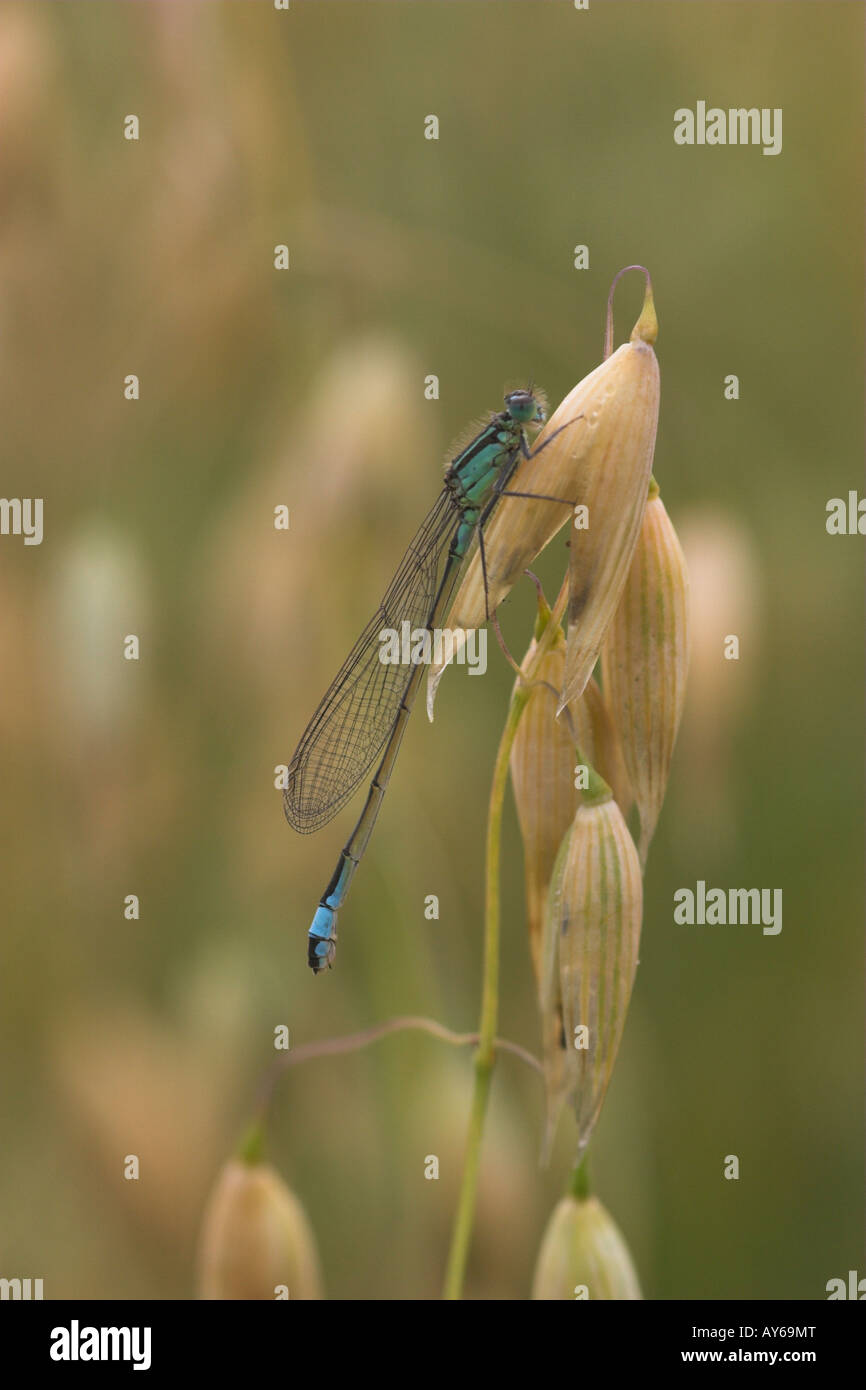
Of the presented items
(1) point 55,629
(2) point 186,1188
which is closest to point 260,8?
(1) point 55,629

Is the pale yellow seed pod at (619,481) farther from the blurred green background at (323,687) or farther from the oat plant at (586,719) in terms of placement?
the blurred green background at (323,687)

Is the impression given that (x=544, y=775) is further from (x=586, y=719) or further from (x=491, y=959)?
(x=491, y=959)

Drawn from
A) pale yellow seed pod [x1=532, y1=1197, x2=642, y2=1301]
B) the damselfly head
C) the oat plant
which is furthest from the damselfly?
pale yellow seed pod [x1=532, y1=1197, x2=642, y2=1301]

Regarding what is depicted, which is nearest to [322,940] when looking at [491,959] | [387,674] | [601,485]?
[491,959]

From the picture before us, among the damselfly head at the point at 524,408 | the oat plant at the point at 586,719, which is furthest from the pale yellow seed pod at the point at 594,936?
the damselfly head at the point at 524,408

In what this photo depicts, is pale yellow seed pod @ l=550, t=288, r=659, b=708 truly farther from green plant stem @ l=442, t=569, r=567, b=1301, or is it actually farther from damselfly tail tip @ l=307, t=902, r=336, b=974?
damselfly tail tip @ l=307, t=902, r=336, b=974

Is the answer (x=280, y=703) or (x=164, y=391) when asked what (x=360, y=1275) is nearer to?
(x=280, y=703)
